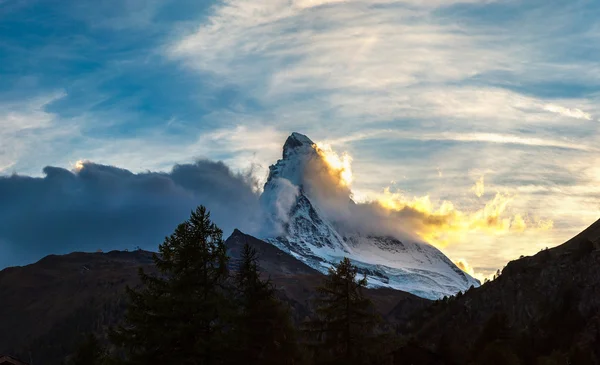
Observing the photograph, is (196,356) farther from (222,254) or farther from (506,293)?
(506,293)

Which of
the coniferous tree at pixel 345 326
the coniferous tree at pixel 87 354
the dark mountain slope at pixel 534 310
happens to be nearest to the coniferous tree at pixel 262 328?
the coniferous tree at pixel 345 326

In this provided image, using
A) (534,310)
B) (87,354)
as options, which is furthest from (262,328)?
(534,310)

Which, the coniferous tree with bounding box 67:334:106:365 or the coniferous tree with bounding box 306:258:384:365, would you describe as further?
the coniferous tree with bounding box 67:334:106:365

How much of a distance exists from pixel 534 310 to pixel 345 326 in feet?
228

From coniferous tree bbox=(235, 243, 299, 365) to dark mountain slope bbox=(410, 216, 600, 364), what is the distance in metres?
10.8

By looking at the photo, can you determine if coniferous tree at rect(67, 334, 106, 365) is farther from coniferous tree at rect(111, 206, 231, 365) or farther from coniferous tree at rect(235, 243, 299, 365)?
coniferous tree at rect(235, 243, 299, 365)

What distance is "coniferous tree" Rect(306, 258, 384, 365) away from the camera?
47656 mm

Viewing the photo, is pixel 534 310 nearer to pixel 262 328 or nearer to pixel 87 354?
pixel 87 354

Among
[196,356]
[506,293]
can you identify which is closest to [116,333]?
[196,356]

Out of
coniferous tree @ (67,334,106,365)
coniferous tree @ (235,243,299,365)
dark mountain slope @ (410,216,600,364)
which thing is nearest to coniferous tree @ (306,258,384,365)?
coniferous tree @ (235,243,299,365)

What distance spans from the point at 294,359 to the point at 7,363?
104 feet

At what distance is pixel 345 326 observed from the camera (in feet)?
159

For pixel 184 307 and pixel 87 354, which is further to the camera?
pixel 87 354

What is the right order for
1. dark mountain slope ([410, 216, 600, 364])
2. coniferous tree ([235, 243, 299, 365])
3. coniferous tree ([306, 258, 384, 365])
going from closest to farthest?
1. coniferous tree ([235, 243, 299, 365])
2. coniferous tree ([306, 258, 384, 365])
3. dark mountain slope ([410, 216, 600, 364])
